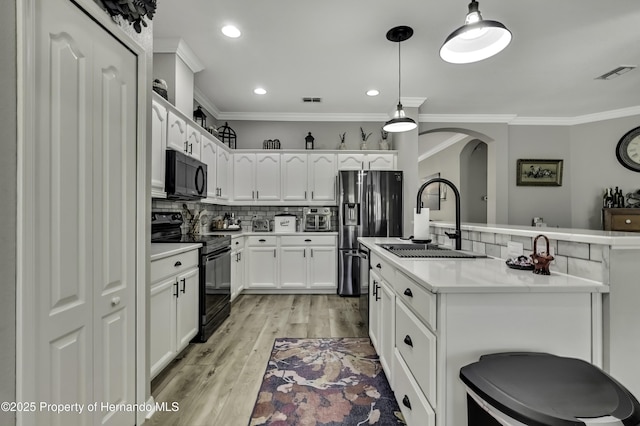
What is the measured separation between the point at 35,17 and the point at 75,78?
0.70 feet

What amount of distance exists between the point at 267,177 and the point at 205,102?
4.43 ft

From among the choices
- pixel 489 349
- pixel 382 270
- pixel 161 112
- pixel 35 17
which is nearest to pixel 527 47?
pixel 382 270

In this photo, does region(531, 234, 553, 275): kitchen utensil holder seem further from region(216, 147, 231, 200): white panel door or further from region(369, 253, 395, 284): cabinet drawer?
region(216, 147, 231, 200): white panel door

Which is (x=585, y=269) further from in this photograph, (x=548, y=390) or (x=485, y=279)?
(x=548, y=390)

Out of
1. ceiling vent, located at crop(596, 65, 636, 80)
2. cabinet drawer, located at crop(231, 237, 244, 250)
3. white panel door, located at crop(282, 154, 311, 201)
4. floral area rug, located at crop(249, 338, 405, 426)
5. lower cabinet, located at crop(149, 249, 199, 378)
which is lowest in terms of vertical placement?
floral area rug, located at crop(249, 338, 405, 426)

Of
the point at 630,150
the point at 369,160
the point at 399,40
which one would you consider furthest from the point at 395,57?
the point at 630,150

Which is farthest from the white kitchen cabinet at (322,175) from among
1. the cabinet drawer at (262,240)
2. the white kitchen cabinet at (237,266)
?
the white kitchen cabinet at (237,266)

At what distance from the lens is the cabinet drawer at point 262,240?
430cm

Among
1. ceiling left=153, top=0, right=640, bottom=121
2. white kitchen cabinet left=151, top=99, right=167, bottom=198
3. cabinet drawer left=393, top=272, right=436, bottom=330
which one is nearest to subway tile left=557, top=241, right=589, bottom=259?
cabinet drawer left=393, top=272, right=436, bottom=330

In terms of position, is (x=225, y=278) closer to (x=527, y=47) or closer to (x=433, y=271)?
(x=433, y=271)

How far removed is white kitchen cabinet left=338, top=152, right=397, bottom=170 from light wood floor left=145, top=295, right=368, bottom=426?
1.99m

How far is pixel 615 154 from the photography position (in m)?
4.61

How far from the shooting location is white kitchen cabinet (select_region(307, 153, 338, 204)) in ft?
14.9

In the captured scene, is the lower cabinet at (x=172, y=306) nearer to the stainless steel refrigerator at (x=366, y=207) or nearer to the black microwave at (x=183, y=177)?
the black microwave at (x=183, y=177)
